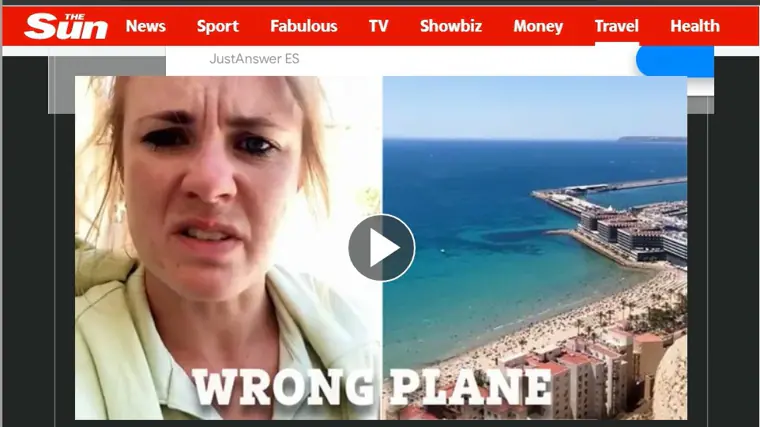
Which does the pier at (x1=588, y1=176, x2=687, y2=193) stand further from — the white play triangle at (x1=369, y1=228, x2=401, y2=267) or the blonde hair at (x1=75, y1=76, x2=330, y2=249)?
the blonde hair at (x1=75, y1=76, x2=330, y2=249)

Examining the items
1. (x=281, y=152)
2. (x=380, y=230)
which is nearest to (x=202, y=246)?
(x=281, y=152)

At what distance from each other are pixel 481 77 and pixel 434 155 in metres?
0.39

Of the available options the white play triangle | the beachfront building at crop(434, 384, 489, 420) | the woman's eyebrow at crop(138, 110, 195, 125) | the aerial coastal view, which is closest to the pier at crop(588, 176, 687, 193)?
the aerial coastal view

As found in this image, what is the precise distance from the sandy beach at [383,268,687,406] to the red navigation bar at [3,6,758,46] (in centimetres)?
105

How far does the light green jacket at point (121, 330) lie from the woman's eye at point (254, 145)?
53cm

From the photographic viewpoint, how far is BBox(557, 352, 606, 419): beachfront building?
3411 mm

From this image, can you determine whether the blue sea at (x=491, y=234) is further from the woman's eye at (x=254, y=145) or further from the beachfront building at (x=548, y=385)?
the woman's eye at (x=254, y=145)

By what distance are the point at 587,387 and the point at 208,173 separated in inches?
74.3

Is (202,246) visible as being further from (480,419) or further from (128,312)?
(480,419)

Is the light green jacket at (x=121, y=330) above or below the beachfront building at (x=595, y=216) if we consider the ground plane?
below

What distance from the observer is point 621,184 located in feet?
11.3

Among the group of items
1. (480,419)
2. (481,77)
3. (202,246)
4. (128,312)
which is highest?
(481,77)

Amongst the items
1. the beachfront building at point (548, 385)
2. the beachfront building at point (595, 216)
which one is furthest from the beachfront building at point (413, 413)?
the beachfront building at point (595, 216)

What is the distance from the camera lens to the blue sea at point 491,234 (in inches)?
134
